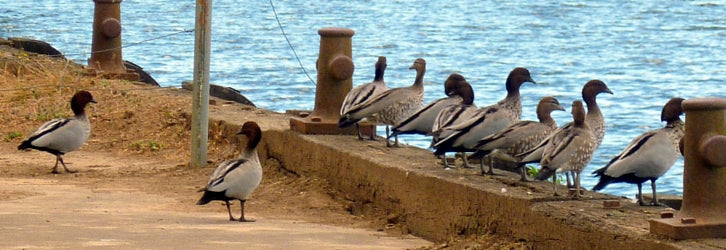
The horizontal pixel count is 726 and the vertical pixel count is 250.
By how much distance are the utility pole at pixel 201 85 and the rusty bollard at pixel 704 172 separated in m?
5.64

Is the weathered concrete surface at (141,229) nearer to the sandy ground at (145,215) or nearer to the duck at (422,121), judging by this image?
the sandy ground at (145,215)

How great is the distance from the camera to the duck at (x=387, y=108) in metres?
11.6

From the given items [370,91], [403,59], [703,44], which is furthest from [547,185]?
[703,44]

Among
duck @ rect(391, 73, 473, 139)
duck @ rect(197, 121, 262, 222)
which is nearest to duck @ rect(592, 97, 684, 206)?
duck @ rect(391, 73, 473, 139)

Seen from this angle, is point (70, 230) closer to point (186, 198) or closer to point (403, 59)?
point (186, 198)

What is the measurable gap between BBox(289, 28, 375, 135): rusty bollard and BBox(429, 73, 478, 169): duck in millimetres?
1328

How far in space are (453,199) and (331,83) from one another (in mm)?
3121

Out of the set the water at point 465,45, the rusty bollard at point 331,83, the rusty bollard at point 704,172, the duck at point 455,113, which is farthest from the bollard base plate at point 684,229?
the water at point 465,45

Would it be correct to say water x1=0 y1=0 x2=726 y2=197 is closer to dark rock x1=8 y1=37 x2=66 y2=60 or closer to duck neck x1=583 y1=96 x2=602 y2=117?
dark rock x1=8 y1=37 x2=66 y2=60

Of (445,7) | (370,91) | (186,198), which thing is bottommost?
(445,7)

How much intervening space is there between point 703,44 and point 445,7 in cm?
1909

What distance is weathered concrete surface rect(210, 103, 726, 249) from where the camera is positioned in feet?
26.7

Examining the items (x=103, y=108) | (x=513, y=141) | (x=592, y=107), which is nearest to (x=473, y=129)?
(x=513, y=141)

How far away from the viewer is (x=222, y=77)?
31781 mm
